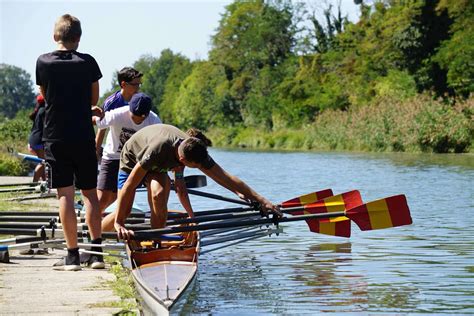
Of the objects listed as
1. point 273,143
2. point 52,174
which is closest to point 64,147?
point 52,174

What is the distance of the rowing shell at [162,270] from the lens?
778cm

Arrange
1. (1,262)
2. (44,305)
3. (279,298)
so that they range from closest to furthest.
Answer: (44,305) → (279,298) → (1,262)

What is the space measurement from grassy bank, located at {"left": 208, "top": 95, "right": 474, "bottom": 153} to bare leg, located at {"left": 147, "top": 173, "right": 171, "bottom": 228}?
3413cm

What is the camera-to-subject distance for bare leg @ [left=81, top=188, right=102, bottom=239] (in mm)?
9445

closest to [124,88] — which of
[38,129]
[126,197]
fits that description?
[126,197]

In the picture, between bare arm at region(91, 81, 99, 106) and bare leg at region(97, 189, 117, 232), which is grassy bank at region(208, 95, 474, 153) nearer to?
bare leg at region(97, 189, 117, 232)

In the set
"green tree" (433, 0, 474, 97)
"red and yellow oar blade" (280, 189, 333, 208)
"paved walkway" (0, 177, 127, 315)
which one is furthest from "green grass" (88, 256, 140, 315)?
"green tree" (433, 0, 474, 97)

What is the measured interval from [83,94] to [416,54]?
51.4 meters

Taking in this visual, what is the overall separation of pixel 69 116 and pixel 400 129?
3848cm

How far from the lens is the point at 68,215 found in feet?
30.3

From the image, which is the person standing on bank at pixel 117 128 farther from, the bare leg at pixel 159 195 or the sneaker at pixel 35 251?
the bare leg at pixel 159 195

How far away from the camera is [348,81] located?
75.1 meters

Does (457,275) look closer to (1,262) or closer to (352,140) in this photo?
(1,262)

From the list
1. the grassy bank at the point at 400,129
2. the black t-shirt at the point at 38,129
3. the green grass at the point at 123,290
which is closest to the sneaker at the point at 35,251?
the green grass at the point at 123,290
